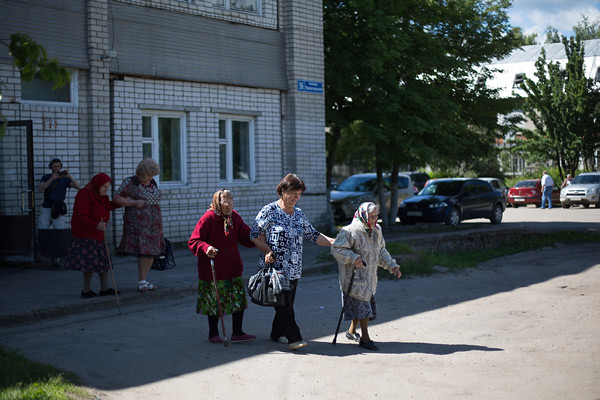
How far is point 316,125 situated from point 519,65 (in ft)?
191

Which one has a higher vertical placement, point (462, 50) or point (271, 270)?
point (462, 50)

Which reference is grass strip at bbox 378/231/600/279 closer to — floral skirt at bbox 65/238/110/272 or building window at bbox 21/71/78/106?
floral skirt at bbox 65/238/110/272

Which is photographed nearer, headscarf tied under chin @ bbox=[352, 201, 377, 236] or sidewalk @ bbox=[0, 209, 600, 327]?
headscarf tied under chin @ bbox=[352, 201, 377, 236]

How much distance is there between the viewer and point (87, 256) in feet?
29.7

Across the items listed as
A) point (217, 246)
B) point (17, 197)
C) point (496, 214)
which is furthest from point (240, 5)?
point (496, 214)

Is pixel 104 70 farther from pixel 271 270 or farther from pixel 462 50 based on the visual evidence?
pixel 462 50

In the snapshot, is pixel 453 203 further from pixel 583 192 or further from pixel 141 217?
pixel 141 217

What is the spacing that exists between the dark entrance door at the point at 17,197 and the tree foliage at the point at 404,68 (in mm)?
8753

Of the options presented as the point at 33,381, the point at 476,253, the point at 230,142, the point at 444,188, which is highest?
the point at 230,142

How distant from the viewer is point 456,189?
23.6 metres

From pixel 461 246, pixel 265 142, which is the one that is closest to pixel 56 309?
pixel 265 142

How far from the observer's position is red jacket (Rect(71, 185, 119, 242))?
9.06 meters

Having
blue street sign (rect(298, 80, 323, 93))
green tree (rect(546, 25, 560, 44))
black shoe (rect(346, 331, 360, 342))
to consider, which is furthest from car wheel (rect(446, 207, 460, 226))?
green tree (rect(546, 25, 560, 44))

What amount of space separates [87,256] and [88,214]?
53cm
